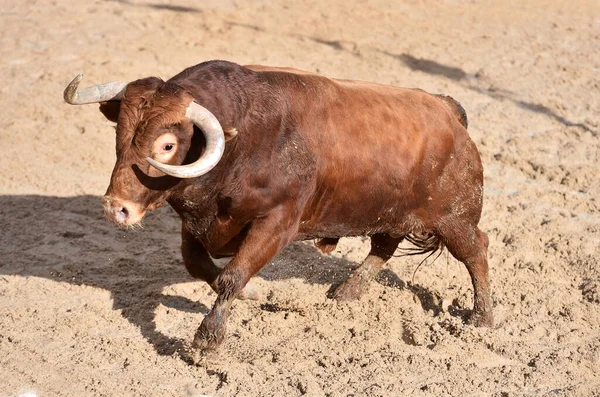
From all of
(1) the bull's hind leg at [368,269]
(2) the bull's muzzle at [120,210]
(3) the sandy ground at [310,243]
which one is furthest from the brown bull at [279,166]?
(3) the sandy ground at [310,243]

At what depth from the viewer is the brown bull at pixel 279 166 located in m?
5.21

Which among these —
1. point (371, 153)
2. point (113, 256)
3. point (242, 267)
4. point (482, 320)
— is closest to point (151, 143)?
point (242, 267)

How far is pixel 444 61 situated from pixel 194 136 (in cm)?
658

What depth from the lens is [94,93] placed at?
552 cm

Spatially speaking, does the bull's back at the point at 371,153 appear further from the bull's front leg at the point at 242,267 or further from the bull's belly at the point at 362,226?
the bull's front leg at the point at 242,267

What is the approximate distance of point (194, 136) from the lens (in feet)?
17.5

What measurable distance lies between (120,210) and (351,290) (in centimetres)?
232

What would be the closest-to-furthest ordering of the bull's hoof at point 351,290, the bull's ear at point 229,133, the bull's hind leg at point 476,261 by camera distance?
the bull's ear at point 229,133 < the bull's hind leg at point 476,261 < the bull's hoof at point 351,290

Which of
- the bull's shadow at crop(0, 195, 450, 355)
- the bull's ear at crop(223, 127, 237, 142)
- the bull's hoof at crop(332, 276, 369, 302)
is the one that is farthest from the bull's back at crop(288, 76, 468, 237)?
the bull's shadow at crop(0, 195, 450, 355)

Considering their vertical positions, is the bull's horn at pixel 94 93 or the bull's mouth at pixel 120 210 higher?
the bull's horn at pixel 94 93

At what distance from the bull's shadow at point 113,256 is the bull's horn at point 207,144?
1.56m

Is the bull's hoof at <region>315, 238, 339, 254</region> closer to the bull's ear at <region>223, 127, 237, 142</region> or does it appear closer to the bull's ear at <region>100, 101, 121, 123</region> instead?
the bull's ear at <region>223, 127, 237, 142</region>

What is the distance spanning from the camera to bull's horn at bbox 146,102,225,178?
16.6ft

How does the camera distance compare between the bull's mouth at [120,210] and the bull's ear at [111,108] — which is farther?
the bull's ear at [111,108]
